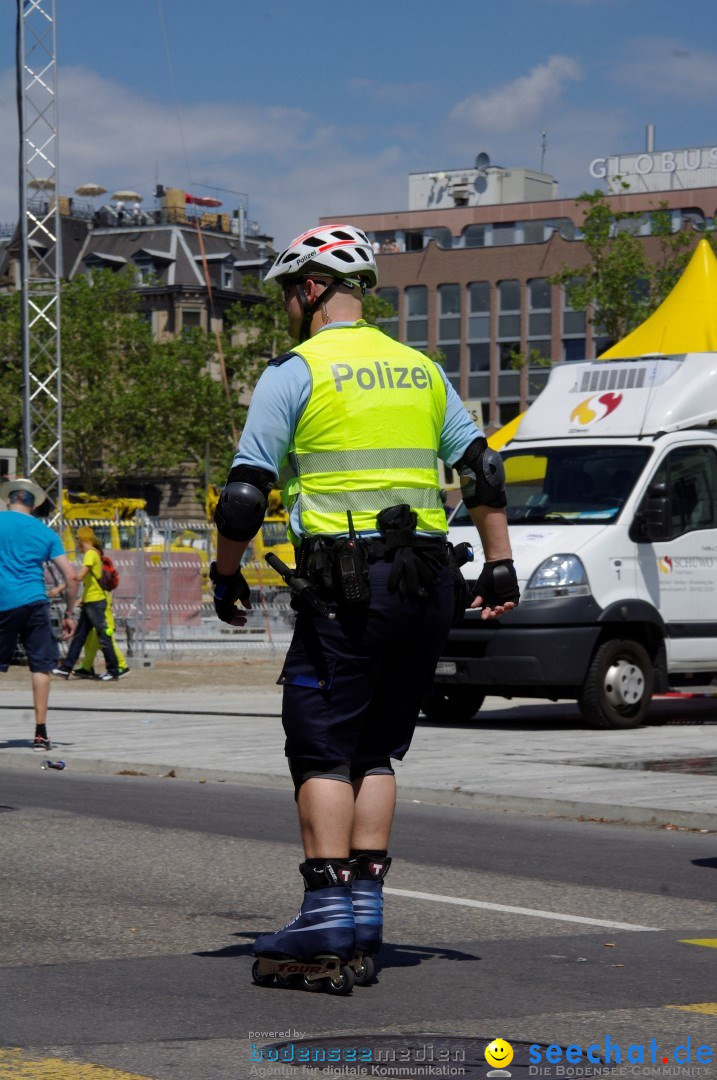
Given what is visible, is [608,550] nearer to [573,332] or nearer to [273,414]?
[273,414]

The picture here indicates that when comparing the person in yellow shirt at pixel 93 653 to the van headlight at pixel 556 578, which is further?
the person in yellow shirt at pixel 93 653

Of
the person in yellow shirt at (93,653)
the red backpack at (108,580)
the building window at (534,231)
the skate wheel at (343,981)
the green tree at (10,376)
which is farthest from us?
the building window at (534,231)

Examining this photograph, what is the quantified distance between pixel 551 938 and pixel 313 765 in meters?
1.43

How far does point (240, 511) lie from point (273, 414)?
0.30 metres

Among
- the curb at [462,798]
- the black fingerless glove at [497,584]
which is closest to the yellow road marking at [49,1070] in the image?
the black fingerless glove at [497,584]

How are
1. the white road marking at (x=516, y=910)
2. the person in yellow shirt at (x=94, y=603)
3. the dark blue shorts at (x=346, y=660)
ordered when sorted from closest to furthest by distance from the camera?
the dark blue shorts at (x=346, y=660) → the white road marking at (x=516, y=910) → the person in yellow shirt at (x=94, y=603)

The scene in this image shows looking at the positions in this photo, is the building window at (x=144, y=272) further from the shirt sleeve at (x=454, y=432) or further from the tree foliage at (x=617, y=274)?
the shirt sleeve at (x=454, y=432)

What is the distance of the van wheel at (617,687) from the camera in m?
14.7

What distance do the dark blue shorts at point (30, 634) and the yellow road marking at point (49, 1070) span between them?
26.6 feet

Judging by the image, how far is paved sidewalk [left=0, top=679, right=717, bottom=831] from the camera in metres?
10.4

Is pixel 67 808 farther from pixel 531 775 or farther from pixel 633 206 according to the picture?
pixel 633 206

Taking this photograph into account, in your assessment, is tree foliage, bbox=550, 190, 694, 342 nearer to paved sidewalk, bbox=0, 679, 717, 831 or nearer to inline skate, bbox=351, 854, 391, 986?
paved sidewalk, bbox=0, 679, 717, 831

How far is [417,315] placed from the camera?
96.0 m

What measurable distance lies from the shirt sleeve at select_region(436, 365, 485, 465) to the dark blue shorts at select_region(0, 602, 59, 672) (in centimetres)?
718
